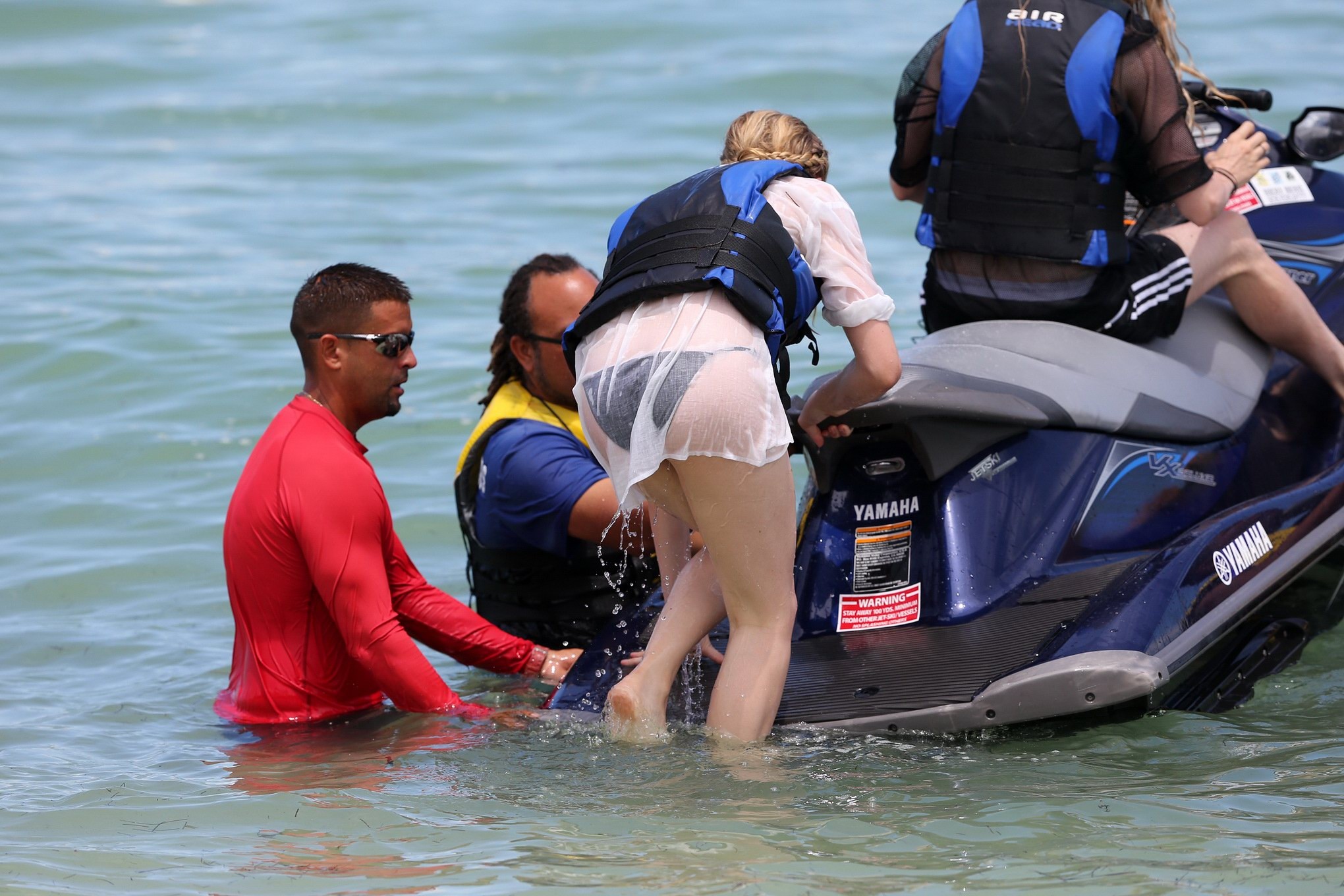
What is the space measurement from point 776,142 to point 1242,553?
1.66m

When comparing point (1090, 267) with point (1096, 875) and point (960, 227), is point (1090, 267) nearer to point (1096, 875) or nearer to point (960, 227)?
point (960, 227)

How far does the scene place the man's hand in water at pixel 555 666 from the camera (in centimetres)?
438

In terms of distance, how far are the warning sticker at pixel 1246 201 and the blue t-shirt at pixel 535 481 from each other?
236 cm

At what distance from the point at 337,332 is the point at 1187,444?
2334mm

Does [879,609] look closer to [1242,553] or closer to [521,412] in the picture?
[1242,553]

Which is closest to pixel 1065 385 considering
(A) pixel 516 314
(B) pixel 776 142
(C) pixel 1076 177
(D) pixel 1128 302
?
(D) pixel 1128 302

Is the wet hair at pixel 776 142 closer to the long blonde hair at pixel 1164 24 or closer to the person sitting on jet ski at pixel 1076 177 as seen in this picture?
the person sitting on jet ski at pixel 1076 177

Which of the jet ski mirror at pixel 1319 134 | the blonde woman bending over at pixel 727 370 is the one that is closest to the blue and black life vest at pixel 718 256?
the blonde woman bending over at pixel 727 370

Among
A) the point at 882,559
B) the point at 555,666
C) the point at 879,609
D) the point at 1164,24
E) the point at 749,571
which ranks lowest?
the point at 555,666

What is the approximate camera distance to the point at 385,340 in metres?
4.04

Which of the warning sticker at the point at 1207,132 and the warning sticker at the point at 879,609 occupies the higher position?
the warning sticker at the point at 1207,132

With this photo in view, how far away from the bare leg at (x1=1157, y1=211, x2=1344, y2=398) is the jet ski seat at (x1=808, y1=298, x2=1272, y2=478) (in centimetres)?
10

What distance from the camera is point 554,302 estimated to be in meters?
4.52

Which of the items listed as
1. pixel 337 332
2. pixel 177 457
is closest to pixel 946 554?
pixel 337 332
